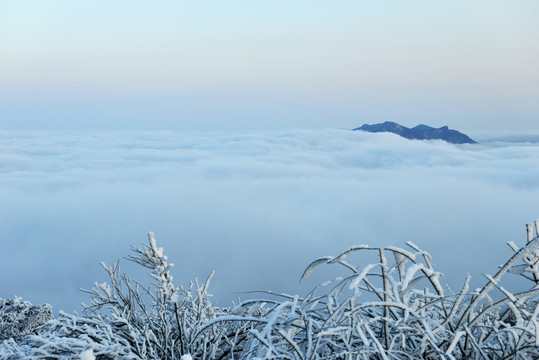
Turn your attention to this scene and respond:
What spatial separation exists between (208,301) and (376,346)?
143cm

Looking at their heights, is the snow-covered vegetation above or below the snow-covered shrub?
above

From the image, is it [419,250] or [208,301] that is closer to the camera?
[419,250]

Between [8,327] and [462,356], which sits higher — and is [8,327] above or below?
below

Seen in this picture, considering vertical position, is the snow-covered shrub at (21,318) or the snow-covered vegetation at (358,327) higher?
the snow-covered vegetation at (358,327)

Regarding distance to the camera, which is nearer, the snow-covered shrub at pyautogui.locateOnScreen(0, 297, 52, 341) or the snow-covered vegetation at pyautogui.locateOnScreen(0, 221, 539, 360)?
the snow-covered vegetation at pyautogui.locateOnScreen(0, 221, 539, 360)

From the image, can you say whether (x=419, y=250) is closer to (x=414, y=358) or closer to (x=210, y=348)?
(x=414, y=358)

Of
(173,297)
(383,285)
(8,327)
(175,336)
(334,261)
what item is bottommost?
(8,327)

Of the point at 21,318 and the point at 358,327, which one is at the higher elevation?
the point at 358,327

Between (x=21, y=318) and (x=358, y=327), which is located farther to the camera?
(x=21, y=318)

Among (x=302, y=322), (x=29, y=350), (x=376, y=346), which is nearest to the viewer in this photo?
(x=376, y=346)

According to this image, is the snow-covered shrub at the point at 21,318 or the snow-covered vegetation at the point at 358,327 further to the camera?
the snow-covered shrub at the point at 21,318

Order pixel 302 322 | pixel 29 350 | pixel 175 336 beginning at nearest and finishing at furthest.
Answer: pixel 302 322, pixel 29 350, pixel 175 336

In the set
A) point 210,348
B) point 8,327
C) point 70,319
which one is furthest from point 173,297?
point 8,327

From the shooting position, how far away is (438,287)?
5.67 feet
